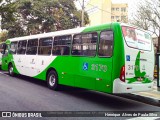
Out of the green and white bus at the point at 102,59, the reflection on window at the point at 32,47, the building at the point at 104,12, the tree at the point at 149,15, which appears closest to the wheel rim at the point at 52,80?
the green and white bus at the point at 102,59

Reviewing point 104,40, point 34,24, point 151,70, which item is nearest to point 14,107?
point 104,40

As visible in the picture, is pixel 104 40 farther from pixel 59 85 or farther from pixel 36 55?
pixel 36 55

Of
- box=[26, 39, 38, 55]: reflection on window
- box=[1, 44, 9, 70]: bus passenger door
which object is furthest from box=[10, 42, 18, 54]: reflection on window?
box=[26, 39, 38, 55]: reflection on window

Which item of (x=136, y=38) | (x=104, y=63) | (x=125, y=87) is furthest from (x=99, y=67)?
(x=136, y=38)

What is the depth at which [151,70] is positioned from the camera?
8953 millimetres

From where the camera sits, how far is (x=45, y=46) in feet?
39.4

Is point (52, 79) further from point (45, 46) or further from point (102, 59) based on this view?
point (102, 59)

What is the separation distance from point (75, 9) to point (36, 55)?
72.4ft

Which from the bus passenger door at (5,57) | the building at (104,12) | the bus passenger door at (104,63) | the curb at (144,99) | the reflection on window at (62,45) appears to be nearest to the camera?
the bus passenger door at (104,63)

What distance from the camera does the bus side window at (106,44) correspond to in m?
8.11

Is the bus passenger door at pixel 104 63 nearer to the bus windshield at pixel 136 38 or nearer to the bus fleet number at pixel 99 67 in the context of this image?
the bus fleet number at pixel 99 67

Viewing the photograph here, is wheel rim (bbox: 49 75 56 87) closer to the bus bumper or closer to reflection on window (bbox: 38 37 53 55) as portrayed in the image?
reflection on window (bbox: 38 37 53 55)

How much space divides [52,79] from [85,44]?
2866 millimetres

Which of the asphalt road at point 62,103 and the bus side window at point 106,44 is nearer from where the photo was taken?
the asphalt road at point 62,103
